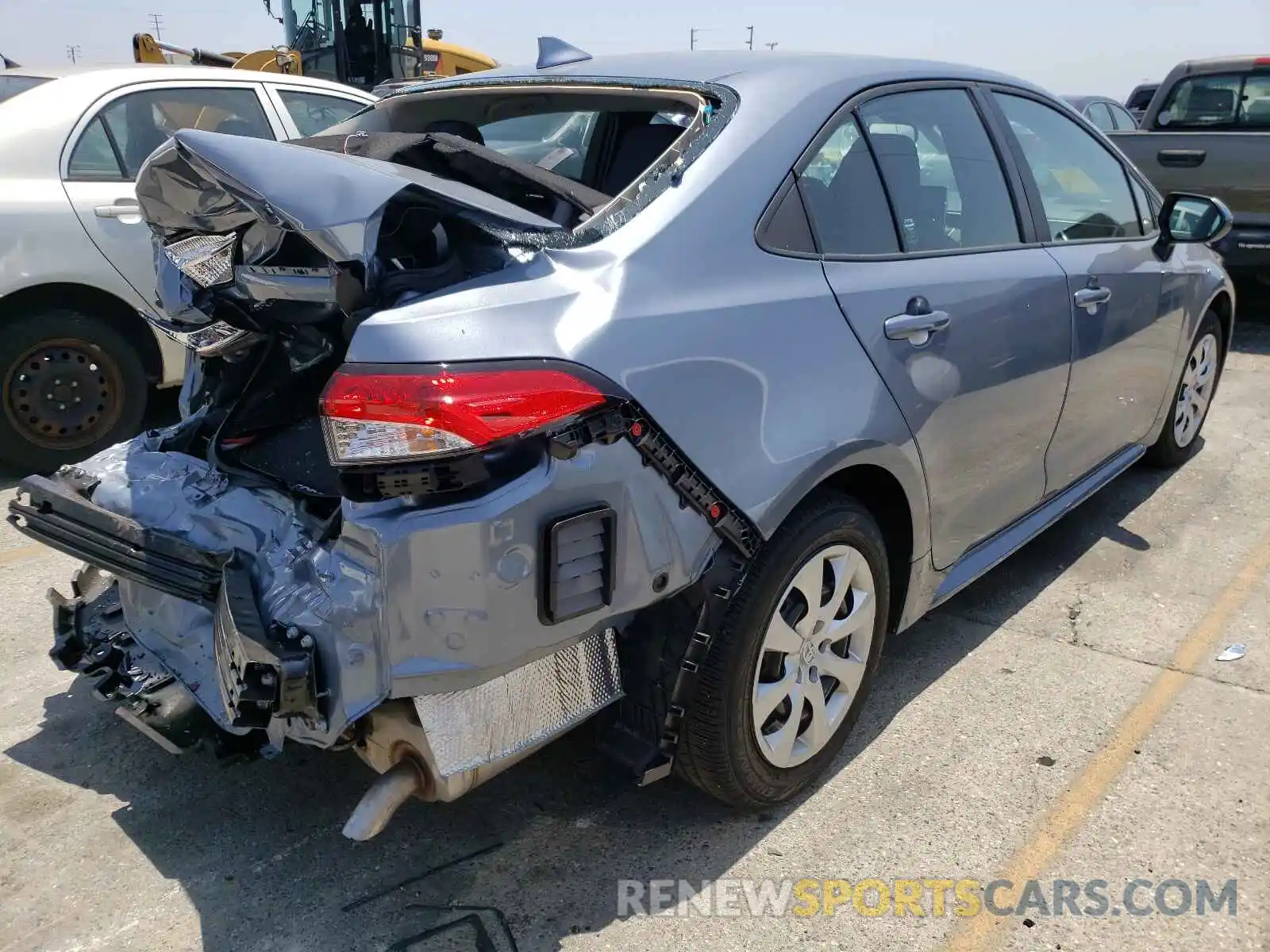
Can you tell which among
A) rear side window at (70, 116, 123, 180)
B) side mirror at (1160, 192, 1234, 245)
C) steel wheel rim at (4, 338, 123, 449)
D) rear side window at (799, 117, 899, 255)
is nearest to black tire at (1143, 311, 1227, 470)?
side mirror at (1160, 192, 1234, 245)

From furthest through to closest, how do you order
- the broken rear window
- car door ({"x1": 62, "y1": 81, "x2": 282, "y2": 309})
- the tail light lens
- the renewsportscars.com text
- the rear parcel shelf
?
car door ({"x1": 62, "y1": 81, "x2": 282, "y2": 309}) < the broken rear window < the tail light lens < the renewsportscars.com text < the rear parcel shelf

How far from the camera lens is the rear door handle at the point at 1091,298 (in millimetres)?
3328

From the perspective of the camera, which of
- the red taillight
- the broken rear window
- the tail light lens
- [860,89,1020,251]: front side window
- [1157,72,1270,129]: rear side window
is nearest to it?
the red taillight

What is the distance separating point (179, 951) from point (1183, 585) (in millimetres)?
3550

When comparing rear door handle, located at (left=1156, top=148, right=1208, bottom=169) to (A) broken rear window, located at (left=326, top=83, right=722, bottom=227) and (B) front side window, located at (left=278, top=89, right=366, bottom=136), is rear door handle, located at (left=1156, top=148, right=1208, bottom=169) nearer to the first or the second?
(B) front side window, located at (left=278, top=89, right=366, bottom=136)

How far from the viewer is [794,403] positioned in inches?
87.7

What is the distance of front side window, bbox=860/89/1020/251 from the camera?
8.96 feet

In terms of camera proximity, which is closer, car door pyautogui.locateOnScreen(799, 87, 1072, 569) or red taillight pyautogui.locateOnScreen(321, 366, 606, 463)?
red taillight pyautogui.locateOnScreen(321, 366, 606, 463)

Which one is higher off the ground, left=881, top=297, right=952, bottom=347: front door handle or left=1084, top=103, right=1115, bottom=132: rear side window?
left=881, top=297, right=952, bottom=347: front door handle

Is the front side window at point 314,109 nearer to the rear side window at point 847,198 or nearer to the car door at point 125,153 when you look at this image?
the car door at point 125,153

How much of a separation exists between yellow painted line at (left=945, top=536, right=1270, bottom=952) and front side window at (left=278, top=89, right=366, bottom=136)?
462cm

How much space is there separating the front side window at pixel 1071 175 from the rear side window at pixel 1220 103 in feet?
17.0

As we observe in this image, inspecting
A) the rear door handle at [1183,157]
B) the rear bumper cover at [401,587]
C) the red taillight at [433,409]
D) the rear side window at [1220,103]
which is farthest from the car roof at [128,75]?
the rear side window at [1220,103]

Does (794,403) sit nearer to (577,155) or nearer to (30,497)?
(577,155)
